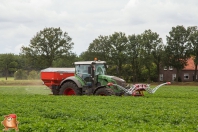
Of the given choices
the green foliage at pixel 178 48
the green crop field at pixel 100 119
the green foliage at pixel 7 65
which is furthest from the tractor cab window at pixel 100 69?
the green foliage at pixel 7 65

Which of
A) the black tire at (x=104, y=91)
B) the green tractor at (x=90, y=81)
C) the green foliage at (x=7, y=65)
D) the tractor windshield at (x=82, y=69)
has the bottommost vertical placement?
the black tire at (x=104, y=91)

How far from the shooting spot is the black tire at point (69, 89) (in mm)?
23062

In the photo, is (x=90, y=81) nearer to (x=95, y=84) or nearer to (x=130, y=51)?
(x=95, y=84)

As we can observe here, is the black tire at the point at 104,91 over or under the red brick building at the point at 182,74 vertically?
under

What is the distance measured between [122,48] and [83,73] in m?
45.6

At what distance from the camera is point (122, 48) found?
68188 mm

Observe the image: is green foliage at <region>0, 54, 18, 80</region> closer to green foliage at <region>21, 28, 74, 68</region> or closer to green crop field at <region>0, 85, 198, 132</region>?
green foliage at <region>21, 28, 74, 68</region>

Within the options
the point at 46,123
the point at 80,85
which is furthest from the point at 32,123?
the point at 80,85

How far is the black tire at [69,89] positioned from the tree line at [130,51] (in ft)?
115

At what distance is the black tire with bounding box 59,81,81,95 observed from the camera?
2306cm

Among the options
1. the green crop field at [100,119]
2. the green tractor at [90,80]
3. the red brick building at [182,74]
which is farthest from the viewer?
the red brick building at [182,74]

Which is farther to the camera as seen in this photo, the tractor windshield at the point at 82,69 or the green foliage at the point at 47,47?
the green foliage at the point at 47,47

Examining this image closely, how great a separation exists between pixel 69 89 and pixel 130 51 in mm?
45224

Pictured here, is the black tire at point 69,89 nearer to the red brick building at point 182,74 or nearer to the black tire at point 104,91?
the black tire at point 104,91
